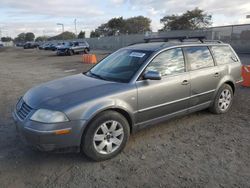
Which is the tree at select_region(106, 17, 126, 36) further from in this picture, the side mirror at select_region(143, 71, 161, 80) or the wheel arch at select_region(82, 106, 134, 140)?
the wheel arch at select_region(82, 106, 134, 140)

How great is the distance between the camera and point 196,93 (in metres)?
4.78

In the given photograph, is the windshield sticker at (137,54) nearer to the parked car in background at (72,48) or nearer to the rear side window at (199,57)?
the rear side window at (199,57)

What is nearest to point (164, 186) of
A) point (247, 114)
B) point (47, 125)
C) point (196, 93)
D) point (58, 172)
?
point (58, 172)

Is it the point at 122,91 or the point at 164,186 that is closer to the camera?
the point at 164,186

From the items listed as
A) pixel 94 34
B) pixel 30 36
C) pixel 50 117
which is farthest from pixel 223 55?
pixel 30 36

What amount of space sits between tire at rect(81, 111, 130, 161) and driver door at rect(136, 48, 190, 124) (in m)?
0.38

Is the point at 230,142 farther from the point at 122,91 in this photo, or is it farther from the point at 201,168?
the point at 122,91

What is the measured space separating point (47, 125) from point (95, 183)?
0.96 m

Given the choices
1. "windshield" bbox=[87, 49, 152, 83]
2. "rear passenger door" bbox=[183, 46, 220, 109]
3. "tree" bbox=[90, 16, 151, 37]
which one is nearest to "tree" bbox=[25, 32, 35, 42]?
"tree" bbox=[90, 16, 151, 37]

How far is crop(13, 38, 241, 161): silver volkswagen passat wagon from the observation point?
11.0ft

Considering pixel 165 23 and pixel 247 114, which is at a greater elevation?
pixel 165 23

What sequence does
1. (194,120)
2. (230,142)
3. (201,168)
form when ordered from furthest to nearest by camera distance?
(194,120) < (230,142) < (201,168)

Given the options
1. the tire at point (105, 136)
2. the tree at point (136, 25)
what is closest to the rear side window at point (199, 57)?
the tire at point (105, 136)

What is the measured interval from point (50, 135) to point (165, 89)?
2.01 meters
